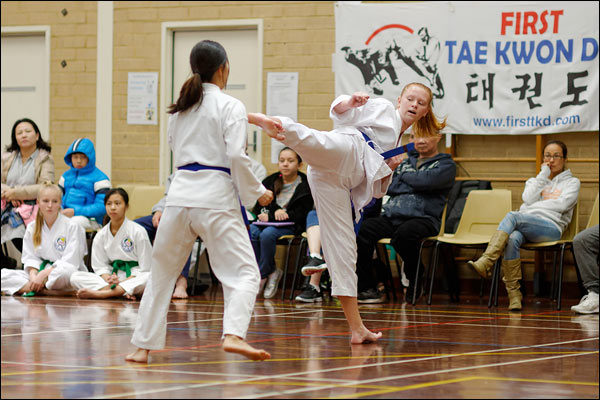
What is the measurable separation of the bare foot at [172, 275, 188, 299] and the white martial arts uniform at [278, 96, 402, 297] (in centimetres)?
257

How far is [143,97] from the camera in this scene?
7582 millimetres

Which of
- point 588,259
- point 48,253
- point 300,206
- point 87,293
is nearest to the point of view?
point 588,259

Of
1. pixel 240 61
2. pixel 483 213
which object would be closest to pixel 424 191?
pixel 483 213

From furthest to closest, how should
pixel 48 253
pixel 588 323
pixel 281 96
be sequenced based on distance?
pixel 281 96
pixel 48 253
pixel 588 323

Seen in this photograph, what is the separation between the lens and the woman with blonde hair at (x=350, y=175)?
3465mm

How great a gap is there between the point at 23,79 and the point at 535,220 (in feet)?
16.5

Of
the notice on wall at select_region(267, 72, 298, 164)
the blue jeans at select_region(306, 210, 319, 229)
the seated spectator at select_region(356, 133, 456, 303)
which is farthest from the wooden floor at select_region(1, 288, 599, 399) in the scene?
the notice on wall at select_region(267, 72, 298, 164)

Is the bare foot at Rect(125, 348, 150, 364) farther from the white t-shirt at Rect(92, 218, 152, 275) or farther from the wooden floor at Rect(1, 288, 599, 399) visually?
the white t-shirt at Rect(92, 218, 152, 275)

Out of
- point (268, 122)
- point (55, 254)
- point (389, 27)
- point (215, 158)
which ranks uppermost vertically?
point (389, 27)

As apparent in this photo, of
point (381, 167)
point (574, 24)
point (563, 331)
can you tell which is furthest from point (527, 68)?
point (381, 167)

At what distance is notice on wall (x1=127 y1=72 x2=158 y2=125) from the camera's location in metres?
7.57

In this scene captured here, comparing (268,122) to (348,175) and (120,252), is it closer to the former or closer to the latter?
(348,175)

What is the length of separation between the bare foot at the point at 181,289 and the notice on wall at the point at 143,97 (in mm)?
1983

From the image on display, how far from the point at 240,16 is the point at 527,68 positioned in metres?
2.51
